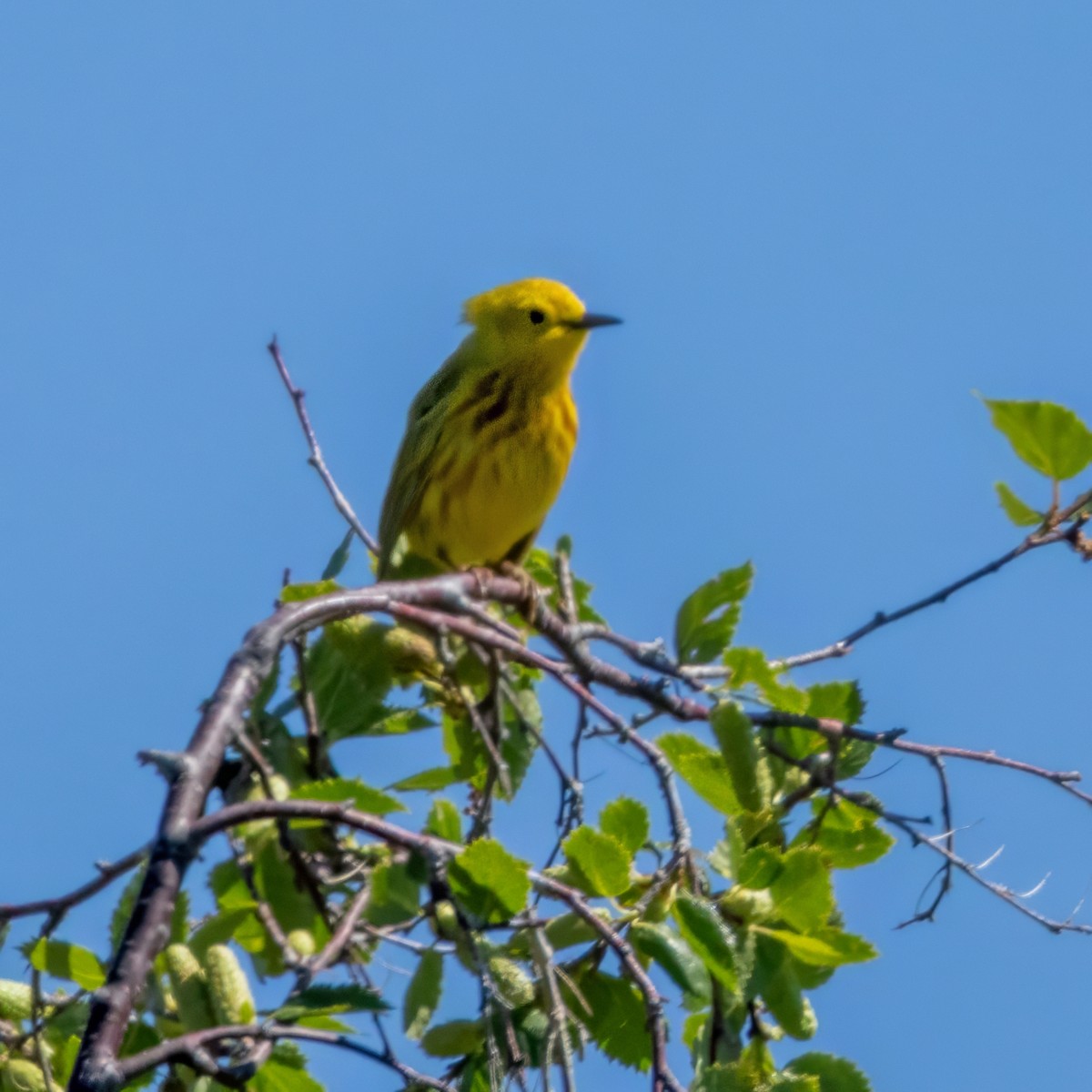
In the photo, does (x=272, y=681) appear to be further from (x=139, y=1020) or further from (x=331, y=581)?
(x=139, y=1020)

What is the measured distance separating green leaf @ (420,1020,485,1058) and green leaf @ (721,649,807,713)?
73 cm

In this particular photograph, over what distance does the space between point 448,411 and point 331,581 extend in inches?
111

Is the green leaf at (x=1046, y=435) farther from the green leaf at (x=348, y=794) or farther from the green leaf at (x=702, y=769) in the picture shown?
the green leaf at (x=348, y=794)

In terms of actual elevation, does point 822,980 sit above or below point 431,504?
below

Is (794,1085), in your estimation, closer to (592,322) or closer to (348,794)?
(348,794)

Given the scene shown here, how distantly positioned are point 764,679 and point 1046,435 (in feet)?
2.07

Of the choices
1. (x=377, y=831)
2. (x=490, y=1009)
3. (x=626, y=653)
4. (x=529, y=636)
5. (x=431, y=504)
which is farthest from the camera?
(x=431, y=504)

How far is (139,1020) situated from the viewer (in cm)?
211

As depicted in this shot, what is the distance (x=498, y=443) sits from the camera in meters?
4.92

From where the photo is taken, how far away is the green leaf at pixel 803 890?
2162 millimetres

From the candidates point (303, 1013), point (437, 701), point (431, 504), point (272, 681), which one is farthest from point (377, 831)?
point (431, 504)

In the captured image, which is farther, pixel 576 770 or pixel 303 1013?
pixel 576 770

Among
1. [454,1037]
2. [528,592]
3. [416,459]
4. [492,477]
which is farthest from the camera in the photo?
A: [416,459]

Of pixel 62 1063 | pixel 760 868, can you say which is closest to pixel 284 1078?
pixel 62 1063
